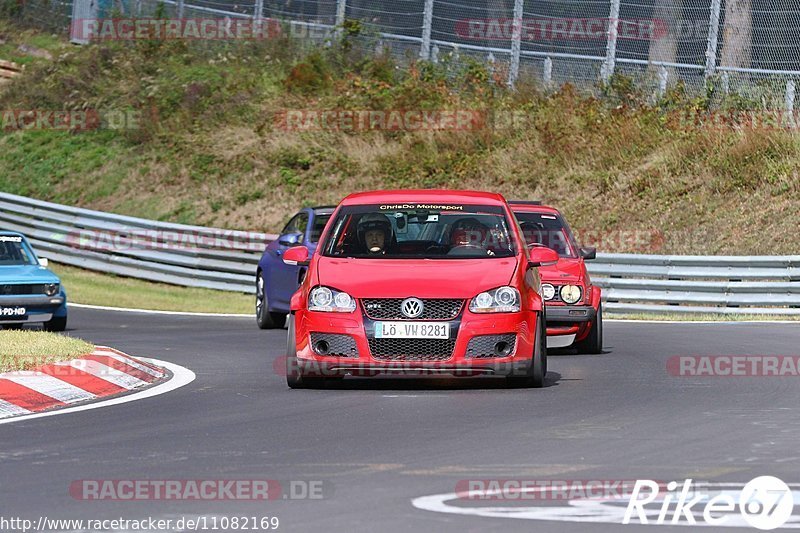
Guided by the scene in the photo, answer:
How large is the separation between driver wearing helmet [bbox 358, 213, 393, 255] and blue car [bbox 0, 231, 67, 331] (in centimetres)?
796

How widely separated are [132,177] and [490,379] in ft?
78.1

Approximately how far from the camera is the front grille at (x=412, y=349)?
11.5 m

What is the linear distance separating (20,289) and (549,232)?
6.84 meters

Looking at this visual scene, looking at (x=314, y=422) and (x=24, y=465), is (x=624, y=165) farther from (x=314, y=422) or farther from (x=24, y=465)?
(x=24, y=465)

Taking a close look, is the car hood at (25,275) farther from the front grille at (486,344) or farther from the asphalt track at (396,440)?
the front grille at (486,344)

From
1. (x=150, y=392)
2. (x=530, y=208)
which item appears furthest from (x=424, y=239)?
(x=530, y=208)

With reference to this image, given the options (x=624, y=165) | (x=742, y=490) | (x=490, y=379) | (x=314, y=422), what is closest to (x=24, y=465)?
(x=314, y=422)

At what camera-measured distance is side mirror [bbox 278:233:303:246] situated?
19031mm

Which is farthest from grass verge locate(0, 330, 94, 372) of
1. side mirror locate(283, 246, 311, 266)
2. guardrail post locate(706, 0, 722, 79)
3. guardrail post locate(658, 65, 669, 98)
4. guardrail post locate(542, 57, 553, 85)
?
guardrail post locate(542, 57, 553, 85)

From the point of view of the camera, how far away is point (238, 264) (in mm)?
27781

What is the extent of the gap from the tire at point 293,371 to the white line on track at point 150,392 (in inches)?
37.2

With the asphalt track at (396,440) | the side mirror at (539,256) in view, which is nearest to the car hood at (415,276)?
the side mirror at (539,256)

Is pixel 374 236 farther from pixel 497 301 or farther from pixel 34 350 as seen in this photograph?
pixel 34 350

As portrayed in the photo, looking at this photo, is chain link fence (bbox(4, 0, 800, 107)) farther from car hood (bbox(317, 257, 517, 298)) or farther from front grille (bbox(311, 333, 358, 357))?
front grille (bbox(311, 333, 358, 357))
